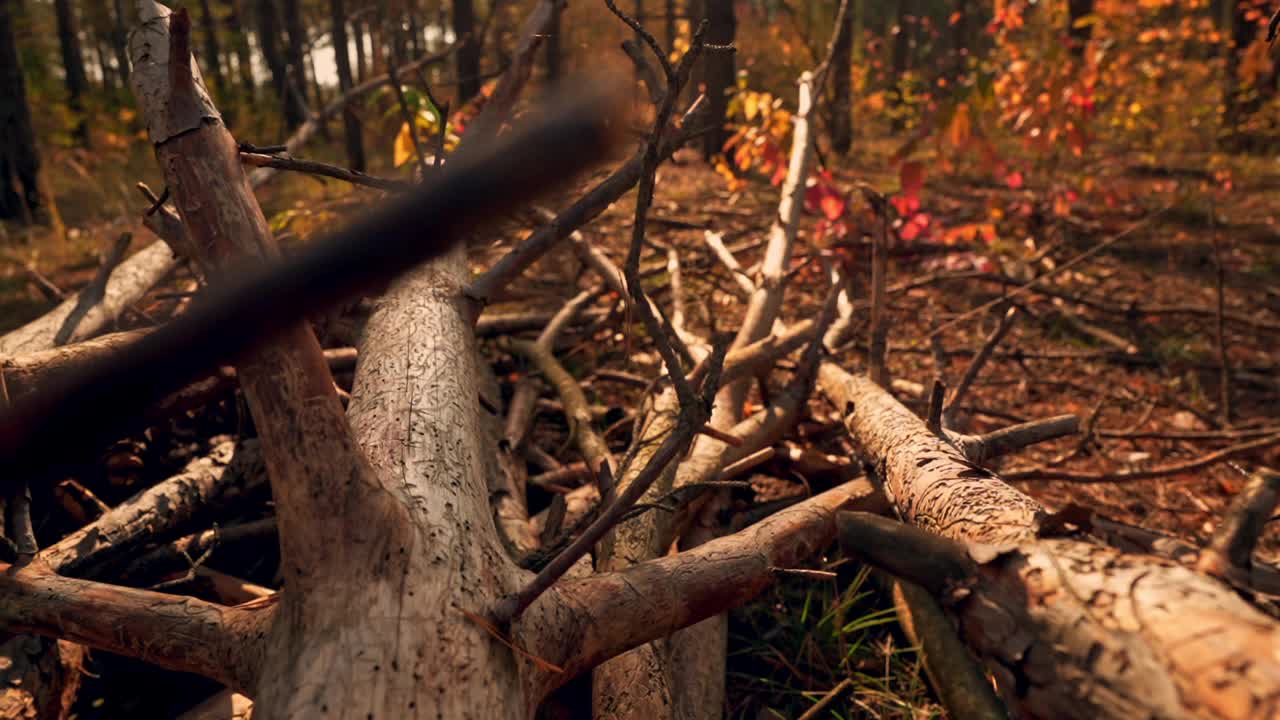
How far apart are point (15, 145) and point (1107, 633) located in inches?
395

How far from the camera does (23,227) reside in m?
7.64

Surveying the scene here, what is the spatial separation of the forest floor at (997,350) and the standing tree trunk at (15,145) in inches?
39.4

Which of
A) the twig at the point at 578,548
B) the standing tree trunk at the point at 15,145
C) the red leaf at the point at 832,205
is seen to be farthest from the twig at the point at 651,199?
the standing tree trunk at the point at 15,145

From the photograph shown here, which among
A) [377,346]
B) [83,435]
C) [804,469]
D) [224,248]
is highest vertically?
[83,435]

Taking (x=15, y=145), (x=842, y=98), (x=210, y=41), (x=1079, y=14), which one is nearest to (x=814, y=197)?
(x=1079, y=14)

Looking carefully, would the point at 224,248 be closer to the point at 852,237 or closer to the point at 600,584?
the point at 600,584

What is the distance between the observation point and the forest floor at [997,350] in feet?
7.02

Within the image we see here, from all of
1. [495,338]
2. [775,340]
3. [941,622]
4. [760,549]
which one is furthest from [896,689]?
[495,338]

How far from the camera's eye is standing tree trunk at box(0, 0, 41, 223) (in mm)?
7598

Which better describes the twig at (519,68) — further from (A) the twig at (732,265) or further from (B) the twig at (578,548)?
(B) the twig at (578,548)

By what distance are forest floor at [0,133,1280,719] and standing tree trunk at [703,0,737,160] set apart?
2.10 meters

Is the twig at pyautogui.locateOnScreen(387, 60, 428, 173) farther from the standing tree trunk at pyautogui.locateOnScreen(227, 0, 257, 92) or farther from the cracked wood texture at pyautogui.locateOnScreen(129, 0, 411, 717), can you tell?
the standing tree trunk at pyautogui.locateOnScreen(227, 0, 257, 92)

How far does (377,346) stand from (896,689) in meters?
1.75

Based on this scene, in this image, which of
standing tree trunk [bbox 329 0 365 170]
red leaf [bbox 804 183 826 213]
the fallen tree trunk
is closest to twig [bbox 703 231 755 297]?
red leaf [bbox 804 183 826 213]
